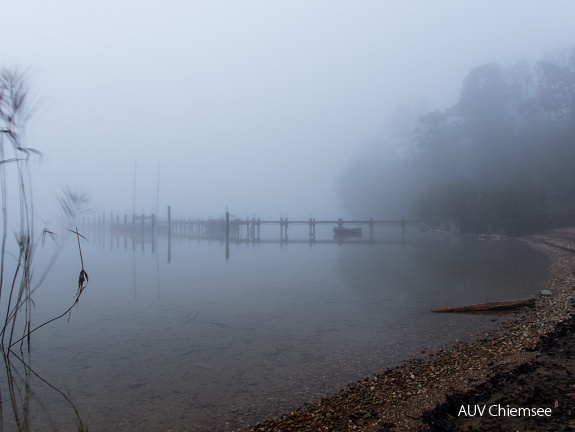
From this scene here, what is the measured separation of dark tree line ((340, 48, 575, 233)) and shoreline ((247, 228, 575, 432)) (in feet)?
108

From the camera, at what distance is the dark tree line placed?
3519cm

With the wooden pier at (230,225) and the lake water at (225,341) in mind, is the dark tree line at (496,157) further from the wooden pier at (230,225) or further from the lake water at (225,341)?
the lake water at (225,341)

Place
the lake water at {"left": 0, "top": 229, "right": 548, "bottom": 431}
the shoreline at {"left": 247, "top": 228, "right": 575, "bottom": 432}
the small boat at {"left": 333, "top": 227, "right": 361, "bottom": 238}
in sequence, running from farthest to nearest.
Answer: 1. the small boat at {"left": 333, "top": 227, "right": 361, "bottom": 238}
2. the lake water at {"left": 0, "top": 229, "right": 548, "bottom": 431}
3. the shoreline at {"left": 247, "top": 228, "right": 575, "bottom": 432}

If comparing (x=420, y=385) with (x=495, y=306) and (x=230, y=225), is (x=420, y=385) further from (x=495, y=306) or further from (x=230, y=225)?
(x=230, y=225)

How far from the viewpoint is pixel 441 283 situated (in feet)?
37.6

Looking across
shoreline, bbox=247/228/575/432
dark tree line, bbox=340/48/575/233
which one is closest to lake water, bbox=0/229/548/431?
shoreline, bbox=247/228/575/432

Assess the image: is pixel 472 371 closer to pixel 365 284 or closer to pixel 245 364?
pixel 245 364

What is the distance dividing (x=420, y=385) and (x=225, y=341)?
3287 mm

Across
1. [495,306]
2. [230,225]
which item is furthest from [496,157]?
[495,306]

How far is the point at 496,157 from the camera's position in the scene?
54406 millimetres

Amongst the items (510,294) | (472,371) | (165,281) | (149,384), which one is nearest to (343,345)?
(472,371)

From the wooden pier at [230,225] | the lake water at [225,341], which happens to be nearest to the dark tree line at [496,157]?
the wooden pier at [230,225]

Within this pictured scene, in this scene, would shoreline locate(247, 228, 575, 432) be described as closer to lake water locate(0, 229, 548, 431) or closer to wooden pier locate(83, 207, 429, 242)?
lake water locate(0, 229, 548, 431)

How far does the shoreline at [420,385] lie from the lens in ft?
10.6
